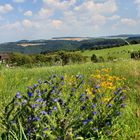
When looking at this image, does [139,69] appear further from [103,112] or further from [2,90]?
[103,112]

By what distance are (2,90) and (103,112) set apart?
295 cm

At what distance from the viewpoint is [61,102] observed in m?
3.76

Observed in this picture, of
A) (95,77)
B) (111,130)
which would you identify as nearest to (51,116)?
(111,130)

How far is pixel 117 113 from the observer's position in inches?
145

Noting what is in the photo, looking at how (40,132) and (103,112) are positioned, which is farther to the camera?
(103,112)

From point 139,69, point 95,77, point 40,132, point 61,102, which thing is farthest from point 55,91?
point 139,69

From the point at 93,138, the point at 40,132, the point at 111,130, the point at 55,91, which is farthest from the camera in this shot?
the point at 55,91

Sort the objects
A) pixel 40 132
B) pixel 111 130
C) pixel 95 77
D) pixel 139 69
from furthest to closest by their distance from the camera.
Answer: pixel 139 69 → pixel 95 77 → pixel 111 130 → pixel 40 132

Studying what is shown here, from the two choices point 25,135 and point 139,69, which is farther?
point 139,69

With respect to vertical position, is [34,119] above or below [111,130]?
above

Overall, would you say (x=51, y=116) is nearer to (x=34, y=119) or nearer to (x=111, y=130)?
(x=34, y=119)

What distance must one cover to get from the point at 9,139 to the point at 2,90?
304 cm

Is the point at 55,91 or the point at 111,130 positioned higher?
the point at 55,91

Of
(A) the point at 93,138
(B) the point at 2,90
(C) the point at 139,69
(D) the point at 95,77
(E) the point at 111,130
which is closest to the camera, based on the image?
(A) the point at 93,138
